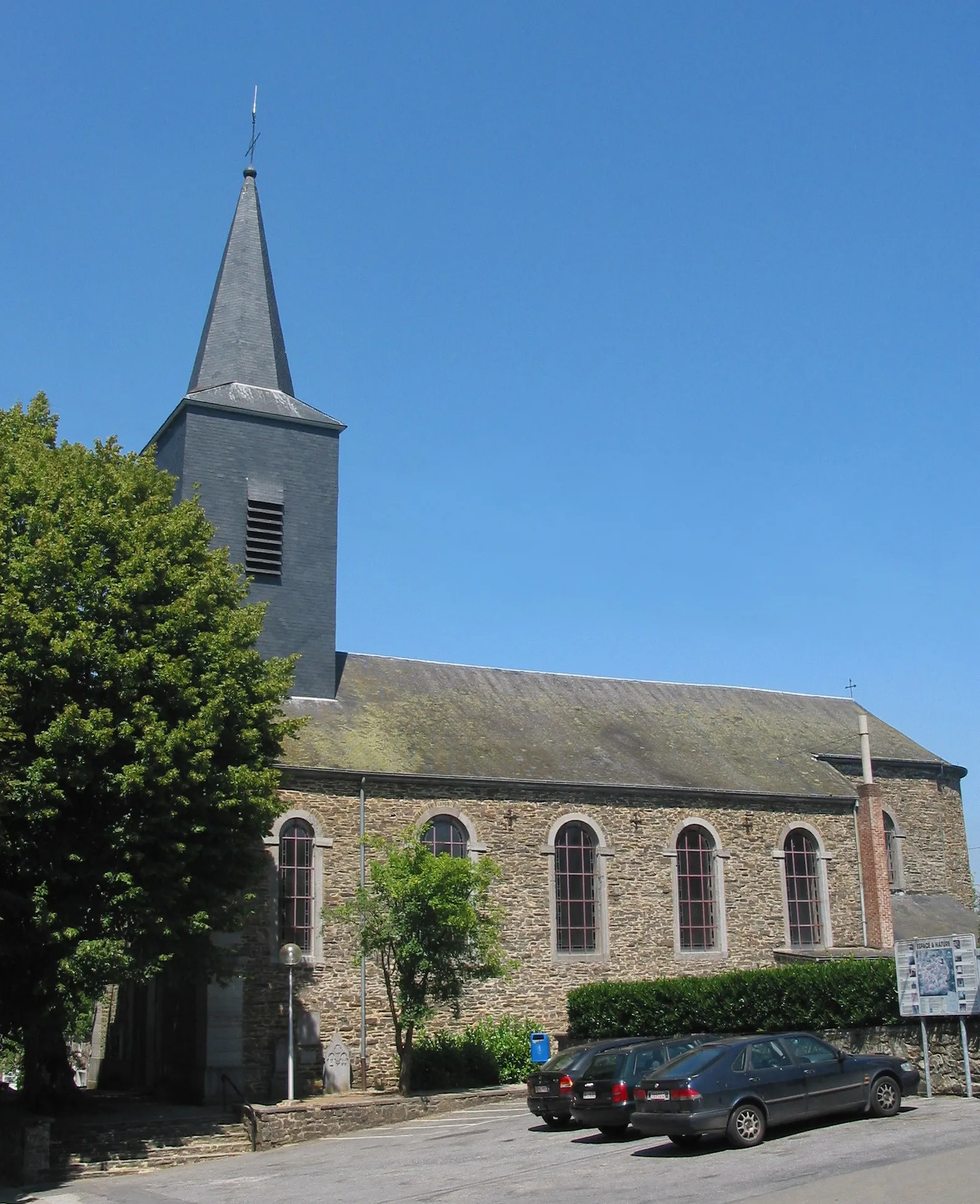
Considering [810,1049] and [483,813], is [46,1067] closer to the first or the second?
[483,813]

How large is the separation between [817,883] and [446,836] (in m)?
9.24

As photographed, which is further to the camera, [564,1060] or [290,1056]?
[290,1056]

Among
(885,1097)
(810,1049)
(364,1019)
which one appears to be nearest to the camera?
(810,1049)

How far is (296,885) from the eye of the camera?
931 inches

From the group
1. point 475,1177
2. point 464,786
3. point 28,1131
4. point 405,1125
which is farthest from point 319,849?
point 475,1177

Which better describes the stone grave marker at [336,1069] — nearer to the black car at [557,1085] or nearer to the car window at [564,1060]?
the black car at [557,1085]

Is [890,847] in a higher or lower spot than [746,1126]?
higher

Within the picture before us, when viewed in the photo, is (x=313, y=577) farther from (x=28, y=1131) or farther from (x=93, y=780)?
(x=28, y=1131)

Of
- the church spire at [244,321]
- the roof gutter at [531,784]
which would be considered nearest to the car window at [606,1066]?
the roof gutter at [531,784]

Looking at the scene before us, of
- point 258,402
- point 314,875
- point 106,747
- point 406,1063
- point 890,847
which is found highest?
point 258,402

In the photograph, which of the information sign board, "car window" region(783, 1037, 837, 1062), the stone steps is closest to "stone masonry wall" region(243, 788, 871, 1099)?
the stone steps

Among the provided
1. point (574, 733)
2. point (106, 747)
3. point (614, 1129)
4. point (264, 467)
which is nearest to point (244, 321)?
point (264, 467)

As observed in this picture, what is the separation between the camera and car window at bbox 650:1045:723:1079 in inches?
573

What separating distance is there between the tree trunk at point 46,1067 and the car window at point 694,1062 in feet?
30.4
